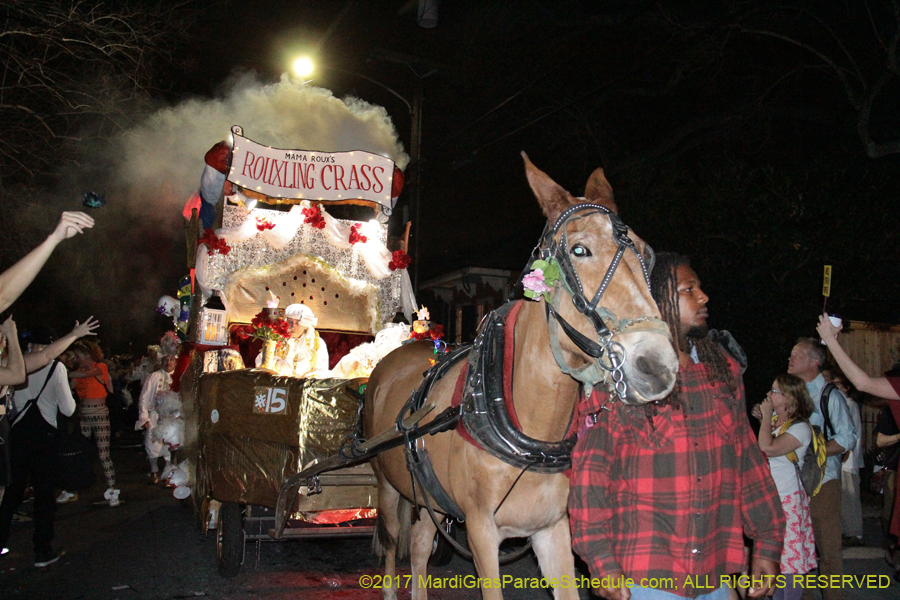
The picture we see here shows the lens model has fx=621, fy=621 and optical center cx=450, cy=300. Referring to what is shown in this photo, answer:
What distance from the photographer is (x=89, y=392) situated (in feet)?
29.6

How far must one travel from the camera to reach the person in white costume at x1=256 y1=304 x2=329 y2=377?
23.1ft

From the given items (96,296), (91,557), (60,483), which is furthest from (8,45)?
(96,296)

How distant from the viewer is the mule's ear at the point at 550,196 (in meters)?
2.72

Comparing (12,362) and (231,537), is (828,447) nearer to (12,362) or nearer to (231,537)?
(231,537)

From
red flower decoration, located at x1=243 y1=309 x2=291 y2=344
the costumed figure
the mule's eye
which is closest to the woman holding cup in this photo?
the mule's eye

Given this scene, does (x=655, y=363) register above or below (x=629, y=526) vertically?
above

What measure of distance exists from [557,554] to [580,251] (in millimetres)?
1584

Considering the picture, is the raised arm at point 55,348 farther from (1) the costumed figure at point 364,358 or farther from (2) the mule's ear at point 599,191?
(2) the mule's ear at point 599,191

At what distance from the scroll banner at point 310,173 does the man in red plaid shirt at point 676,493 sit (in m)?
6.13

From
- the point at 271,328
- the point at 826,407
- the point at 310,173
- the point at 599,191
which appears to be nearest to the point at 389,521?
the point at 599,191

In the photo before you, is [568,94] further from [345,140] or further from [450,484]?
[450,484]

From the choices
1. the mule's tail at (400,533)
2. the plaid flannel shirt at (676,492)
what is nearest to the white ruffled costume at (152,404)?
the mule's tail at (400,533)

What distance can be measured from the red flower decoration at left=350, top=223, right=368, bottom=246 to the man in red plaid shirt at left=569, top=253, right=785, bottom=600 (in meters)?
6.21

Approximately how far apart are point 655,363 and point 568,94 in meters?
12.0
